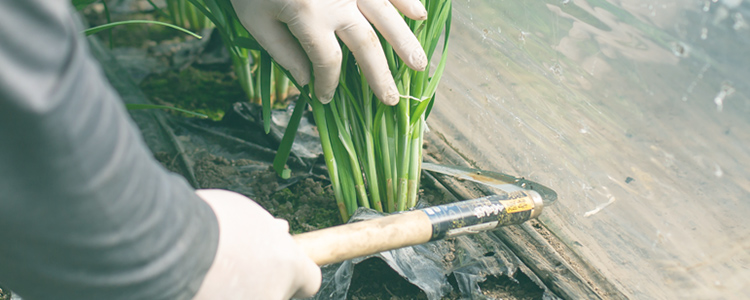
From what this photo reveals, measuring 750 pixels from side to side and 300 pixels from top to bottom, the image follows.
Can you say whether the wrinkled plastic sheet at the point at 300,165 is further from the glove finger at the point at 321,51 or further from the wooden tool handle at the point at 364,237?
the glove finger at the point at 321,51

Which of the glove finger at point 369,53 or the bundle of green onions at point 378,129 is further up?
the glove finger at point 369,53

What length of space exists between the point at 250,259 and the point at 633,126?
0.72 m

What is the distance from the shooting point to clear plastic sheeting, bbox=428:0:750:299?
732mm

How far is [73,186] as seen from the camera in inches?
14.4

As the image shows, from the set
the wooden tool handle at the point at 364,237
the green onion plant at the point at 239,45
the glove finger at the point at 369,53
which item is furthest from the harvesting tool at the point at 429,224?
the green onion plant at the point at 239,45

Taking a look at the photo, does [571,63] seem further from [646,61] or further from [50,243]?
[50,243]

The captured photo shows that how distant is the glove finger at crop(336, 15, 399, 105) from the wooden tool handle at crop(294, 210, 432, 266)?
0.27 m

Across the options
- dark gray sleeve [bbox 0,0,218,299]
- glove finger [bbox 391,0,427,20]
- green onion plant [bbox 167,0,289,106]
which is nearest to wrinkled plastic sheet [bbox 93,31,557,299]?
green onion plant [bbox 167,0,289,106]

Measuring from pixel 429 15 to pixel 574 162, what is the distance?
443mm

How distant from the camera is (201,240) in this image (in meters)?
0.48

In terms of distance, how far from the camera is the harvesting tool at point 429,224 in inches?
28.5

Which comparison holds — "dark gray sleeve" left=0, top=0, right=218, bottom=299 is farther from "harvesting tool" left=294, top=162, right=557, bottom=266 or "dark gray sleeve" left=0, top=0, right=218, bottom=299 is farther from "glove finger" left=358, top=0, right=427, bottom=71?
"glove finger" left=358, top=0, right=427, bottom=71

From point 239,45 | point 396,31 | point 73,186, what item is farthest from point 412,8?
point 73,186

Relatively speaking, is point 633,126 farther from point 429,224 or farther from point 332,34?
point 332,34
